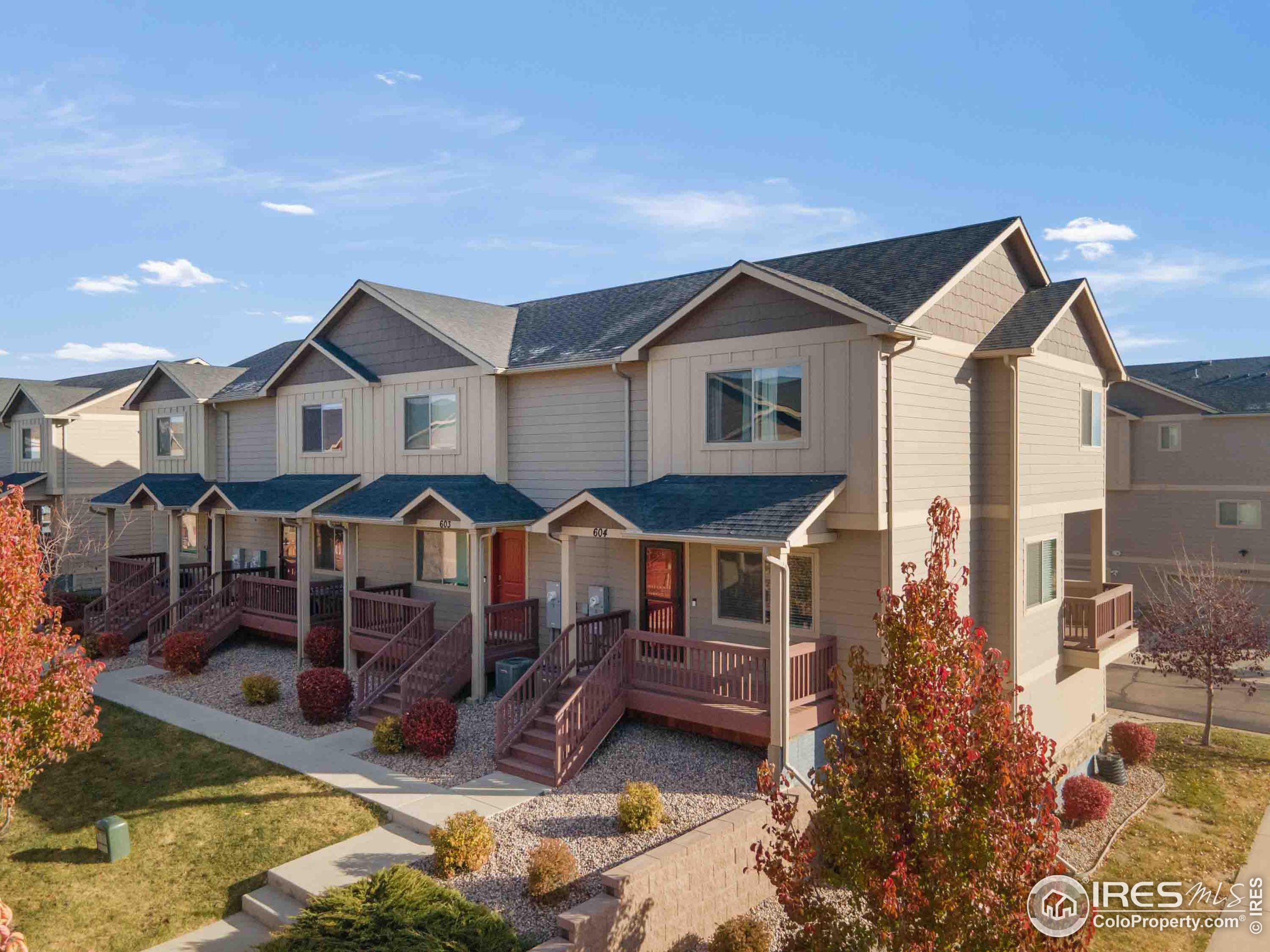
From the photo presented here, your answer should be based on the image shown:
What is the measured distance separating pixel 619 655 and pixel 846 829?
740 cm

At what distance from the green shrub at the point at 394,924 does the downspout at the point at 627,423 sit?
8.86 metres

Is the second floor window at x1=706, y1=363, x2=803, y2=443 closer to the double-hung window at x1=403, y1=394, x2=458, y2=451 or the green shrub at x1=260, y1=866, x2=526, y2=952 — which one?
the double-hung window at x1=403, y1=394, x2=458, y2=451

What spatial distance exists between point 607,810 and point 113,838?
6462mm

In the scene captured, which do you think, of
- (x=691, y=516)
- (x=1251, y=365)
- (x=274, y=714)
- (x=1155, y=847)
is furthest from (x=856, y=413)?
(x=1251, y=365)

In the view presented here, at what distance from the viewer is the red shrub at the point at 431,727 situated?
45.7ft

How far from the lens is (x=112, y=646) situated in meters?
21.3

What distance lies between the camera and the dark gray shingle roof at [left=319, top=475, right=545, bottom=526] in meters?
16.8

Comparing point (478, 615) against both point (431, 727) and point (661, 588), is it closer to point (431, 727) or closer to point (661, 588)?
point (431, 727)

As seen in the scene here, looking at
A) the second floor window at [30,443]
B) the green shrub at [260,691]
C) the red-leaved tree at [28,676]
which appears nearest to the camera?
the red-leaved tree at [28,676]

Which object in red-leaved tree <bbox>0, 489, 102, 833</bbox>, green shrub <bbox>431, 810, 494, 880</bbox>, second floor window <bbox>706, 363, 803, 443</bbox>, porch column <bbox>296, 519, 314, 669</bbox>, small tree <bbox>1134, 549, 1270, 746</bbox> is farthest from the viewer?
porch column <bbox>296, 519, 314, 669</bbox>

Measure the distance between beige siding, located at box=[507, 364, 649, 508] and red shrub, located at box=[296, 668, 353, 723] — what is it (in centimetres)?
535

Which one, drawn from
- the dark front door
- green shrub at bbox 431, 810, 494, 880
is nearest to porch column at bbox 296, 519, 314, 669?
the dark front door

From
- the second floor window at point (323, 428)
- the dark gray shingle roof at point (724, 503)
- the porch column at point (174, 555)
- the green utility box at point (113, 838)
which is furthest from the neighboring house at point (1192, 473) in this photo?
the green utility box at point (113, 838)

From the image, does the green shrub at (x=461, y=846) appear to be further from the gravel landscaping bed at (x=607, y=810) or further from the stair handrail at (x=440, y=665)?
the stair handrail at (x=440, y=665)
